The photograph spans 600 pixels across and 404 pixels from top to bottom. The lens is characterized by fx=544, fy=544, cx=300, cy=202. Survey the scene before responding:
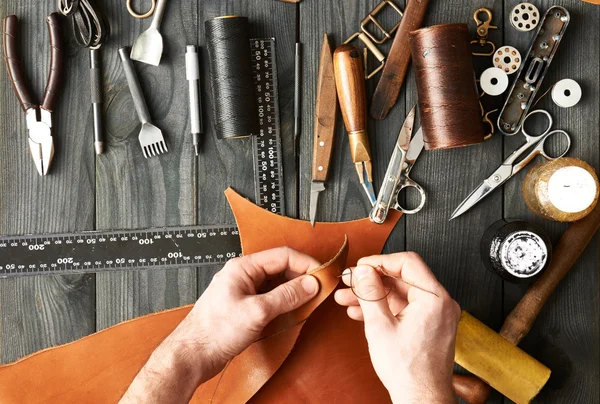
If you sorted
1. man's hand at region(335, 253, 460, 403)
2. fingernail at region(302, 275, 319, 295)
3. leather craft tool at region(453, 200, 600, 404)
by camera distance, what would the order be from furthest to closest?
1. leather craft tool at region(453, 200, 600, 404)
2. fingernail at region(302, 275, 319, 295)
3. man's hand at region(335, 253, 460, 403)

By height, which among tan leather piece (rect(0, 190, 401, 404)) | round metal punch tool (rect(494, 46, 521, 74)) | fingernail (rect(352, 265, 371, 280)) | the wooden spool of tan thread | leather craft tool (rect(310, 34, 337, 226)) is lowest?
tan leather piece (rect(0, 190, 401, 404))

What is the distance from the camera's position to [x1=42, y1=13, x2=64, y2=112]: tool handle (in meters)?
1.23

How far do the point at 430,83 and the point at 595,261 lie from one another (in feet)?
1.91

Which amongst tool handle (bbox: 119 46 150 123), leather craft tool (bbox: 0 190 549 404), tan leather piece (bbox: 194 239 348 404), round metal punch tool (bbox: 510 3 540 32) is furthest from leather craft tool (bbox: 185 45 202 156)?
round metal punch tool (bbox: 510 3 540 32)

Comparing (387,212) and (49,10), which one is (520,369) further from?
(49,10)

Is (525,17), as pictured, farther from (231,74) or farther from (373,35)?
(231,74)

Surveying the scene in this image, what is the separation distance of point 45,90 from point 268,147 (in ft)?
1.72

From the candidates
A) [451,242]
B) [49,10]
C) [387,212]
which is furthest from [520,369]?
[49,10]

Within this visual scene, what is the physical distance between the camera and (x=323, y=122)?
1.23 m

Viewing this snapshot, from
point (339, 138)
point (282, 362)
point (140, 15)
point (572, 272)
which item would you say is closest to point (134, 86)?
point (140, 15)

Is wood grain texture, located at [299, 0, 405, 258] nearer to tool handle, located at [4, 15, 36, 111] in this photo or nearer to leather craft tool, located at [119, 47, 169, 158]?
leather craft tool, located at [119, 47, 169, 158]

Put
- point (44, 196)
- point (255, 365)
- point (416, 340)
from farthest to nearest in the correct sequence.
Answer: point (44, 196) < point (255, 365) < point (416, 340)

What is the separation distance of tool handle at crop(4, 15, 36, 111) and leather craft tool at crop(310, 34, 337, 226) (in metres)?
0.65

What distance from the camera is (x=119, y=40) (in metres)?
1.26
